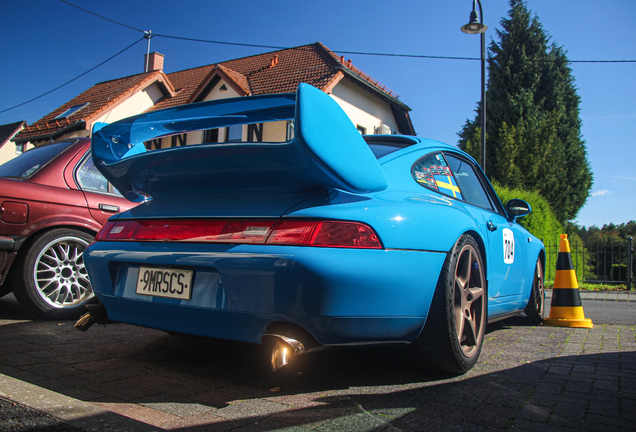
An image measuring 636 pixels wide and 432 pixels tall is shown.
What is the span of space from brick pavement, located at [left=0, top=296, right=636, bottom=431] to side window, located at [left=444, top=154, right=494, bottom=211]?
1061 millimetres

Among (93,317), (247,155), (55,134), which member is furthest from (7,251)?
(55,134)

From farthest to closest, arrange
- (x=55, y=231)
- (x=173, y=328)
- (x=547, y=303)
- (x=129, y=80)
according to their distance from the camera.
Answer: (x=129, y=80), (x=547, y=303), (x=55, y=231), (x=173, y=328)

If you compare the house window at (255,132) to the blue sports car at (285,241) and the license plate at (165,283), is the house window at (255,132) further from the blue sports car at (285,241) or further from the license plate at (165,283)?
the license plate at (165,283)

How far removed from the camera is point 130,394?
2.20m

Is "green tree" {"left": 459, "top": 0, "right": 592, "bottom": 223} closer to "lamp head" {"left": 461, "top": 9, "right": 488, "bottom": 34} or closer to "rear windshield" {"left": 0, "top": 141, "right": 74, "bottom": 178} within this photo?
"lamp head" {"left": 461, "top": 9, "right": 488, "bottom": 34}

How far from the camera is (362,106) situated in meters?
22.4

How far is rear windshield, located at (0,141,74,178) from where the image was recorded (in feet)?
13.8

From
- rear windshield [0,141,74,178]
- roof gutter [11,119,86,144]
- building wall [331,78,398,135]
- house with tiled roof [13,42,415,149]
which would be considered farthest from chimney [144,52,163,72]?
rear windshield [0,141,74,178]

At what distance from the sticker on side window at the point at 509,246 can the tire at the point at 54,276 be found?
3.17 meters

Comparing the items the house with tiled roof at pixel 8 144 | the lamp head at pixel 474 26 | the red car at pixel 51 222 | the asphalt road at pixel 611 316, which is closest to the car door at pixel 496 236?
the asphalt road at pixel 611 316

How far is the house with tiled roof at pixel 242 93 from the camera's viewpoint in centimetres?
1984

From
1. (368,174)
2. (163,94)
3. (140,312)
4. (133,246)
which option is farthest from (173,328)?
(163,94)

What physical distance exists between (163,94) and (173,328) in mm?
27553

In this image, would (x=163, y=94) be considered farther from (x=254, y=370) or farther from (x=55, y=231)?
(x=254, y=370)
